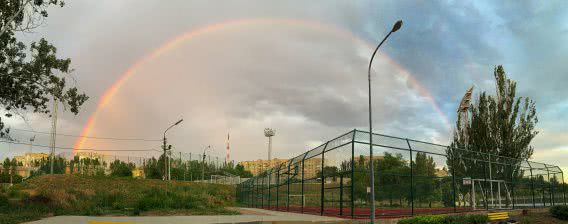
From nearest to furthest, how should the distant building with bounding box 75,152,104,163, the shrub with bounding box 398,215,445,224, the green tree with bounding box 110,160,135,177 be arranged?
the shrub with bounding box 398,215,445,224 → the green tree with bounding box 110,160,135,177 → the distant building with bounding box 75,152,104,163

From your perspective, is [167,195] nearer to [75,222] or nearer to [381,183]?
[75,222]

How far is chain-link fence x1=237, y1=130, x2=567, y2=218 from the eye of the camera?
2617cm

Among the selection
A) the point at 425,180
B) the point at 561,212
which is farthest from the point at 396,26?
the point at 561,212

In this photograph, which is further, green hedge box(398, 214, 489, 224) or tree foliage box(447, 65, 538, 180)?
tree foliage box(447, 65, 538, 180)

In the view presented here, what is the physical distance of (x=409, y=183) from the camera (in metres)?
36.1

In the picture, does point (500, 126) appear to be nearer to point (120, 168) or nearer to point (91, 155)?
point (120, 168)

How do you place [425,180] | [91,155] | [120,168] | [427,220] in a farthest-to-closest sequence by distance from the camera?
[91,155] < [120,168] < [425,180] < [427,220]

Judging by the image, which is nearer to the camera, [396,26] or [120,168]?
[396,26]

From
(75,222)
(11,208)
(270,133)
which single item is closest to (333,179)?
(75,222)

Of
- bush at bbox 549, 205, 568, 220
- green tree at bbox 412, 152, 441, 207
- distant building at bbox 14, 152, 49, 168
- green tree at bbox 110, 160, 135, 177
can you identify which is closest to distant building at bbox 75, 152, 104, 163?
green tree at bbox 110, 160, 135, 177

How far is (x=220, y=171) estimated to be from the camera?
12088 centimetres

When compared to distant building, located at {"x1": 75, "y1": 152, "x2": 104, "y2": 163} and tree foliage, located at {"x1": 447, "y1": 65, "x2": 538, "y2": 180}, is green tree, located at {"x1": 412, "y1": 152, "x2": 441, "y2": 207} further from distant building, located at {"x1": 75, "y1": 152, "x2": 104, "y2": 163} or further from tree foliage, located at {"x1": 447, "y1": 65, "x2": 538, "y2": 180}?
distant building, located at {"x1": 75, "y1": 152, "x2": 104, "y2": 163}

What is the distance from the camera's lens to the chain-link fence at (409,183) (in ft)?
85.9

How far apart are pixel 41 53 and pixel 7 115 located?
15.3 feet
